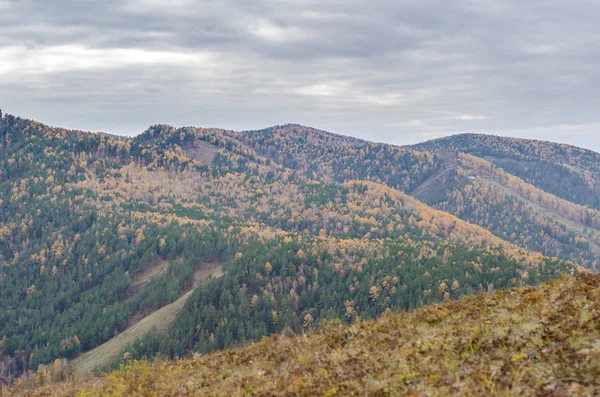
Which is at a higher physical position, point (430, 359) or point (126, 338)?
point (430, 359)

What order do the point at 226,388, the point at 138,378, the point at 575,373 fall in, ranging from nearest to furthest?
the point at 575,373, the point at 226,388, the point at 138,378

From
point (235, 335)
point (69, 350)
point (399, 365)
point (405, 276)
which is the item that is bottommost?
point (69, 350)

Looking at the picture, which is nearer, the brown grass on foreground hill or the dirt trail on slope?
the brown grass on foreground hill

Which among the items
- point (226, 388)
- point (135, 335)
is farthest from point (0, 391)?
point (135, 335)

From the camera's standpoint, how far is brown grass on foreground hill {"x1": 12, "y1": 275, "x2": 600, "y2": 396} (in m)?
12.8

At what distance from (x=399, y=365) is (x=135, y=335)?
180 m

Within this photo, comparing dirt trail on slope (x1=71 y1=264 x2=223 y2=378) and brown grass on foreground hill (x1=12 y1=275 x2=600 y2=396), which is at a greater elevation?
brown grass on foreground hill (x1=12 y1=275 x2=600 y2=396)

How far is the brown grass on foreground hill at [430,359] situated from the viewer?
12750 mm

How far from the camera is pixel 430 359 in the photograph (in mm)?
15016

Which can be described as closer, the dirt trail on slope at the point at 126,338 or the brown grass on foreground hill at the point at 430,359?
the brown grass on foreground hill at the point at 430,359

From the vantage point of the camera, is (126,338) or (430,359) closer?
(430,359)

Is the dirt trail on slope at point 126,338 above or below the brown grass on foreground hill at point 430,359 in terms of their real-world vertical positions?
below

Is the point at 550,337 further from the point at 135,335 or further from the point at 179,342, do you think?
the point at 135,335

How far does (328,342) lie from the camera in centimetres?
1995
